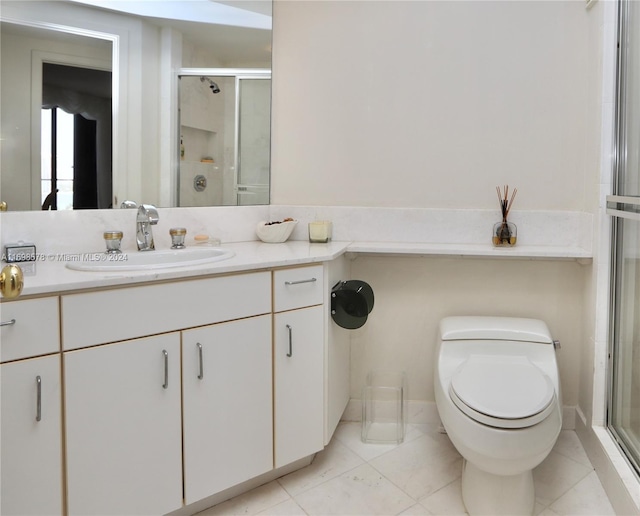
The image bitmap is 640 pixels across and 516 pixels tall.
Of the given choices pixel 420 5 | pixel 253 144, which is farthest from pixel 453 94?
pixel 253 144

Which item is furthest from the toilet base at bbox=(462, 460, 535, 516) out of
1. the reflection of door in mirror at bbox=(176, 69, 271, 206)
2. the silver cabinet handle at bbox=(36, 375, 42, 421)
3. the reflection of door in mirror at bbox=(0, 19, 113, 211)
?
the reflection of door in mirror at bbox=(0, 19, 113, 211)

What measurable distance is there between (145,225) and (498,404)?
4.56 feet

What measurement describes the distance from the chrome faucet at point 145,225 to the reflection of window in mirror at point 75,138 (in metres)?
0.14

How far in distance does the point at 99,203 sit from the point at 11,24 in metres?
0.64

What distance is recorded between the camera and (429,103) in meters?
2.33

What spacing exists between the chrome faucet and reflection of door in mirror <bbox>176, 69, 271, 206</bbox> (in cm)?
26

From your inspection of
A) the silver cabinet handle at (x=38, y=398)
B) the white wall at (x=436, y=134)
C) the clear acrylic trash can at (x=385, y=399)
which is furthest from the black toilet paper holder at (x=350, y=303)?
the silver cabinet handle at (x=38, y=398)

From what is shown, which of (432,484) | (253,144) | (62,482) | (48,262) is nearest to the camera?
(62,482)

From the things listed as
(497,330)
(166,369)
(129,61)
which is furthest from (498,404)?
(129,61)

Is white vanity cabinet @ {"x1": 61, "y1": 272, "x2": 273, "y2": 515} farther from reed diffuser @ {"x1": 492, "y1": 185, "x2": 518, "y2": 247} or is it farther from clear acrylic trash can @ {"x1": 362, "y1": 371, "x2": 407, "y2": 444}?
reed diffuser @ {"x1": 492, "y1": 185, "x2": 518, "y2": 247}

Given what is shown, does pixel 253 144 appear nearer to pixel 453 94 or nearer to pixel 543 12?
pixel 453 94

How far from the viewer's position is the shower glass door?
1.81 meters

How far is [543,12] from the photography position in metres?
2.23

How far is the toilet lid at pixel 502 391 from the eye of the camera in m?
1.58
